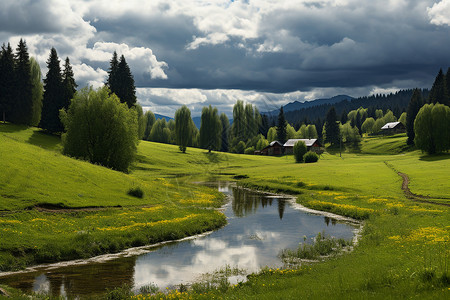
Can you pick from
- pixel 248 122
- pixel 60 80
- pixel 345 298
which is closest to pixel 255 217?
pixel 248 122

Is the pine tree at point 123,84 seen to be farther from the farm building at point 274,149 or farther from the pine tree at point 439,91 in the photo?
the pine tree at point 439,91

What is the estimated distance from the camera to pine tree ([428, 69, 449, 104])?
124144 mm

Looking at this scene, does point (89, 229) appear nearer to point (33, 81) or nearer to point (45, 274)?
point (45, 274)

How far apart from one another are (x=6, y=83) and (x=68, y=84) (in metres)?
14.5

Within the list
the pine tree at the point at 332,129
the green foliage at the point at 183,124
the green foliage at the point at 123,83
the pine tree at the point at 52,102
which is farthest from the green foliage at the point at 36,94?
the pine tree at the point at 332,129

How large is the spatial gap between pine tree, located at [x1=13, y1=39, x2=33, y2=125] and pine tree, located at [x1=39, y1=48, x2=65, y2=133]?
516 cm

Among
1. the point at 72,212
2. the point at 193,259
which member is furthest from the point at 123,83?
the point at 193,259

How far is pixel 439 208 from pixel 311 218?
509 inches

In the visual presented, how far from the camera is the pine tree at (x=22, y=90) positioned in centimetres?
9256

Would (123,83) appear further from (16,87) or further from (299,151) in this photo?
(299,151)

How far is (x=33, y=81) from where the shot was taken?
10238 centimetres

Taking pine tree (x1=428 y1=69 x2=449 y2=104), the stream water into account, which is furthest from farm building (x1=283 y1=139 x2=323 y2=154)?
the stream water

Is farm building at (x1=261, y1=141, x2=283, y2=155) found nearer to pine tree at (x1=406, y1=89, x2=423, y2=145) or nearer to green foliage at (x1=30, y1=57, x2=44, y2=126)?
pine tree at (x1=406, y1=89, x2=423, y2=145)

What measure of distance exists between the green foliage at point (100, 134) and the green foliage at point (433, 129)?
257 ft
